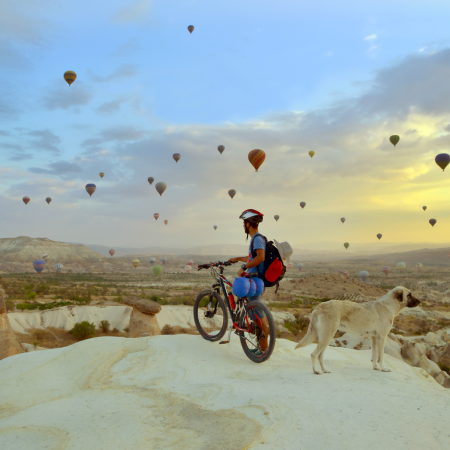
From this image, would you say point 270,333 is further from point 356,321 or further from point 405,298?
point 405,298

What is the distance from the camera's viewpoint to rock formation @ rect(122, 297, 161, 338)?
45.8ft

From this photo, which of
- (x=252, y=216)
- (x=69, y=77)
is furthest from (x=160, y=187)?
(x=252, y=216)

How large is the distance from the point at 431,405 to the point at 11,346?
10.5m

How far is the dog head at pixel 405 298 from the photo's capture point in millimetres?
5711

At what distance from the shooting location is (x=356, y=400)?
3719mm

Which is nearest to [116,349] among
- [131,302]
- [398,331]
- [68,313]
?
[131,302]

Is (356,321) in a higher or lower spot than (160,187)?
lower

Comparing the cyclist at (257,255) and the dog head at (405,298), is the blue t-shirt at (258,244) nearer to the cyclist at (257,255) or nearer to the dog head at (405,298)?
the cyclist at (257,255)

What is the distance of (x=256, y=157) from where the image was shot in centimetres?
3425

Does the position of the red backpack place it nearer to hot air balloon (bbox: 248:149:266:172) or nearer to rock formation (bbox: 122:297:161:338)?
rock formation (bbox: 122:297:161:338)

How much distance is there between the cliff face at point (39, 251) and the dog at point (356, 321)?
455ft

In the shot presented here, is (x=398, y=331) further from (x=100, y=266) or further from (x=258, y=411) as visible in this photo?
(x=100, y=266)

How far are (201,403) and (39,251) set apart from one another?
14846cm

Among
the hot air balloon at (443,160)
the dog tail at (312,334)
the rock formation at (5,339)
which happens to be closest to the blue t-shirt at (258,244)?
the dog tail at (312,334)
